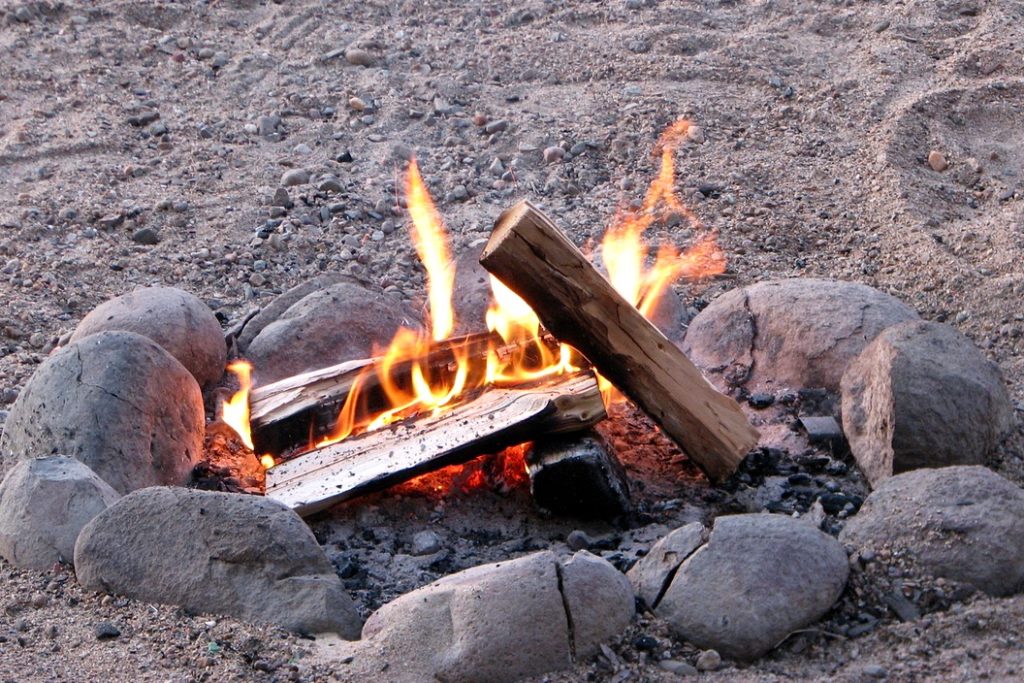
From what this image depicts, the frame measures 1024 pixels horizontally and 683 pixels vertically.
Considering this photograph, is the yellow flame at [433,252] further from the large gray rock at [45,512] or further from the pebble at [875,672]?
the pebble at [875,672]

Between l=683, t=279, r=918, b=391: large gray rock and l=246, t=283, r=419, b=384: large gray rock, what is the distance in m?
0.98

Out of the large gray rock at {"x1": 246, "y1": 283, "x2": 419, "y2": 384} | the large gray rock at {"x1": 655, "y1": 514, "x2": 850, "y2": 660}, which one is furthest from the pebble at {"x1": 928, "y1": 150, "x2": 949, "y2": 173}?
the large gray rock at {"x1": 655, "y1": 514, "x2": 850, "y2": 660}

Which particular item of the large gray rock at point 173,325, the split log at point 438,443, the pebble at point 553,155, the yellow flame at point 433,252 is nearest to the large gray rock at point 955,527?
the split log at point 438,443

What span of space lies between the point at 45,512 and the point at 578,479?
1267mm

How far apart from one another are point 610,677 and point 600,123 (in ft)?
11.8

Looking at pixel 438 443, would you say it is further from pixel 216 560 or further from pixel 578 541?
pixel 216 560

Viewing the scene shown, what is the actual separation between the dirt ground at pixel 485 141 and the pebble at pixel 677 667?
704mm

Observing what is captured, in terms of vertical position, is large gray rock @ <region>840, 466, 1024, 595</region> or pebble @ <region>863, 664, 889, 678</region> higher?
large gray rock @ <region>840, 466, 1024, 595</region>

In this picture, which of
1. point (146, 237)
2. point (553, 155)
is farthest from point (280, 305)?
point (553, 155)

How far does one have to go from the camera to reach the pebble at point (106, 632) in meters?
2.68

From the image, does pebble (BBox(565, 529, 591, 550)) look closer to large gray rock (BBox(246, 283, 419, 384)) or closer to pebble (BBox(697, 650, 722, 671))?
pebble (BBox(697, 650, 722, 671))

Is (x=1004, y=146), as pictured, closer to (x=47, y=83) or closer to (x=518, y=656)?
(x=518, y=656)

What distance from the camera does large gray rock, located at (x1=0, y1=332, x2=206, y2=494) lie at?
130 inches

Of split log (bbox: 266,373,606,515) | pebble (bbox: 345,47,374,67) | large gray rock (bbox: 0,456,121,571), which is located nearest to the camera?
large gray rock (bbox: 0,456,121,571)
